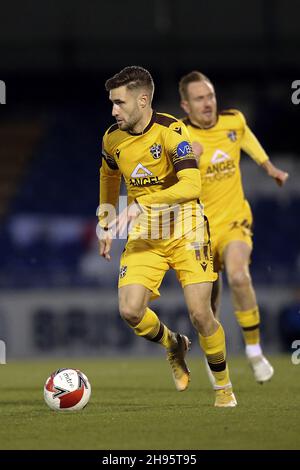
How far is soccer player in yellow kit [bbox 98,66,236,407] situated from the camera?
7262mm

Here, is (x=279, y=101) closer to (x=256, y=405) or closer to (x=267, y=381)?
(x=267, y=381)

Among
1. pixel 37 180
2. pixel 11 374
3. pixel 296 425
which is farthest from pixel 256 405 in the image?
pixel 37 180

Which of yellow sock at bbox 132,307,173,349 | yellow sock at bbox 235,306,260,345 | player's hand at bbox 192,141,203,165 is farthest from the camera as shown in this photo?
yellow sock at bbox 235,306,260,345

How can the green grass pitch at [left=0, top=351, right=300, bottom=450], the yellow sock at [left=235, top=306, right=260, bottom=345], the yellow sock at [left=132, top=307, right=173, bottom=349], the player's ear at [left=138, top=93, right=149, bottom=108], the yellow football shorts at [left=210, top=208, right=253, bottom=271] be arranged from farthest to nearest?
the yellow sock at [left=235, top=306, right=260, bottom=345] → the yellow football shorts at [left=210, top=208, right=253, bottom=271] → the yellow sock at [left=132, top=307, right=173, bottom=349] → the player's ear at [left=138, top=93, right=149, bottom=108] → the green grass pitch at [left=0, top=351, right=300, bottom=450]

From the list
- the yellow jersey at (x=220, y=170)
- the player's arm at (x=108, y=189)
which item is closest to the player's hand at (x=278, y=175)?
the yellow jersey at (x=220, y=170)

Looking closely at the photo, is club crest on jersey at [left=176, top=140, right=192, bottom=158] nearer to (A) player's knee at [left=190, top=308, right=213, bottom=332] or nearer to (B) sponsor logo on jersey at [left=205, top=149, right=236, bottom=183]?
(A) player's knee at [left=190, top=308, right=213, bottom=332]

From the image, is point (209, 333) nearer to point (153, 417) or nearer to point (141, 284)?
point (141, 284)

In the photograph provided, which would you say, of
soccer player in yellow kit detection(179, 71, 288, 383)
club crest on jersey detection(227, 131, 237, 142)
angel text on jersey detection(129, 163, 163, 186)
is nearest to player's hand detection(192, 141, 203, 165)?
soccer player in yellow kit detection(179, 71, 288, 383)

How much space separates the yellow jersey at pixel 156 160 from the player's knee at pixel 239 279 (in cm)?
168

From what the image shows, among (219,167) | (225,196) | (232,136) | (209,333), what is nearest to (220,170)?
(219,167)

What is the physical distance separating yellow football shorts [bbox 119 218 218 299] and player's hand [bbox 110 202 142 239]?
1.52 ft

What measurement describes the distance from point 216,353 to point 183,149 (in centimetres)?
139

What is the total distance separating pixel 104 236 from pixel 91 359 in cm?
762

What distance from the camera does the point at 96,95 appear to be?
2108cm
